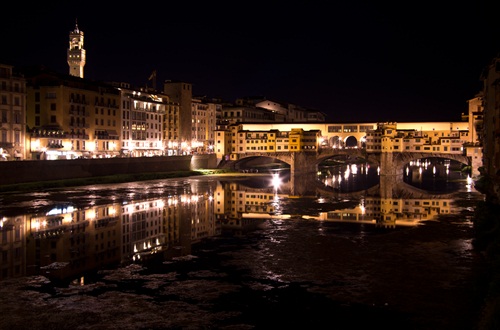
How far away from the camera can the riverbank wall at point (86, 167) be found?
135 ft

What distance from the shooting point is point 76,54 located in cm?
7744

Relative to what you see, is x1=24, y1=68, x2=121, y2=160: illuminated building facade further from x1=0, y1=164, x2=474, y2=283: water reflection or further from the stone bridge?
the stone bridge

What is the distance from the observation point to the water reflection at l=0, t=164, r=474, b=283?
19.8 metres

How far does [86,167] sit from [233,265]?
34035 millimetres

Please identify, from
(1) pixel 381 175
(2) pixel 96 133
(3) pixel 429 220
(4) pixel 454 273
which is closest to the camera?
→ (4) pixel 454 273

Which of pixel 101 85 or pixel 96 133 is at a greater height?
pixel 101 85

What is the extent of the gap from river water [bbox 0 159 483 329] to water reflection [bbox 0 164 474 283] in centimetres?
9

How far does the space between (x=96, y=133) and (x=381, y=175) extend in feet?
110

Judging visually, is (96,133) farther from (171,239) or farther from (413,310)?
(413,310)

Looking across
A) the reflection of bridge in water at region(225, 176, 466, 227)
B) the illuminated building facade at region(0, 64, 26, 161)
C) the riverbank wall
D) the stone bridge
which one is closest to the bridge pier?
the stone bridge

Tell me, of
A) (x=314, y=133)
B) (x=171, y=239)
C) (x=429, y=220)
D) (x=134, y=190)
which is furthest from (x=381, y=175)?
(x=171, y=239)

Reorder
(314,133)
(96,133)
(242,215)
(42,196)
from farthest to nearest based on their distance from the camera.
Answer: (314,133) < (96,133) < (42,196) < (242,215)

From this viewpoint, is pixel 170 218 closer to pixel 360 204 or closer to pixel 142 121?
pixel 360 204

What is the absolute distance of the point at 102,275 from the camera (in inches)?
671
